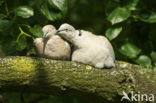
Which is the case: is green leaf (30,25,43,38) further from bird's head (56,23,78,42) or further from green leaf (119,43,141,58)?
green leaf (119,43,141,58)

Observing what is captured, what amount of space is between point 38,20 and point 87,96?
102cm

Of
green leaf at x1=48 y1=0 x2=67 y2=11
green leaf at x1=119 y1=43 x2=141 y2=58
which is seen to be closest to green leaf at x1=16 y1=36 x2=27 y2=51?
green leaf at x1=48 y1=0 x2=67 y2=11

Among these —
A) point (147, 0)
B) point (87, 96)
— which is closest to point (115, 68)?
point (87, 96)

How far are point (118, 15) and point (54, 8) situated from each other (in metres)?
0.56

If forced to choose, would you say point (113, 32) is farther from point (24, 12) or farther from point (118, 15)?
point (24, 12)

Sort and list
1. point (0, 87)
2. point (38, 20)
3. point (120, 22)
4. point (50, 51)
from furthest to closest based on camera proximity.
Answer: point (38, 20) → point (120, 22) → point (50, 51) → point (0, 87)

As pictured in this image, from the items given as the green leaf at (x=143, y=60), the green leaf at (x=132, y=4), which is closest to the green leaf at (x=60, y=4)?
the green leaf at (x=132, y=4)

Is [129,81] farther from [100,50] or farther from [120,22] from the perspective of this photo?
[120,22]

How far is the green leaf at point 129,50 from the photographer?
2461mm

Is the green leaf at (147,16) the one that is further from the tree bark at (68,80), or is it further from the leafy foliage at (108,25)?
the tree bark at (68,80)

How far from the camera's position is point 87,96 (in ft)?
6.50

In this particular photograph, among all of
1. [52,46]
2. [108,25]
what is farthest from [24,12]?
[108,25]

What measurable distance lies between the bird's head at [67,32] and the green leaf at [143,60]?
850mm

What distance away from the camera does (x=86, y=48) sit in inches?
77.1
